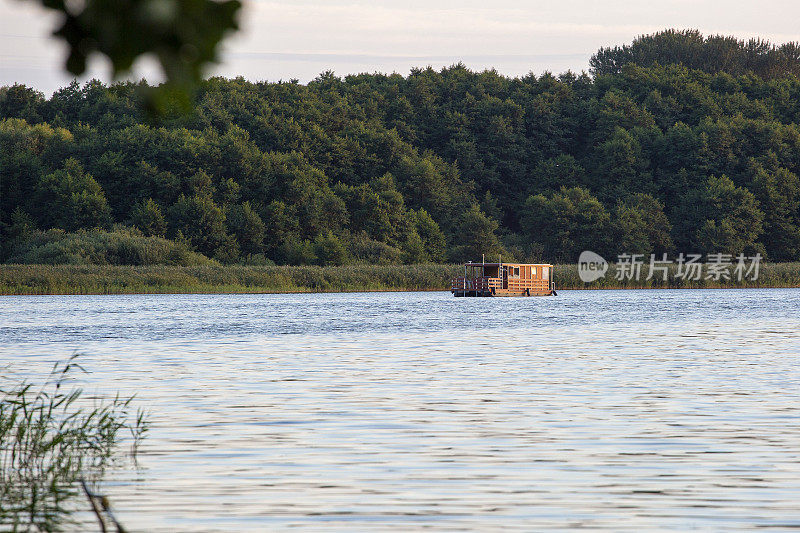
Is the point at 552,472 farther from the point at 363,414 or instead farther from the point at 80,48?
the point at 80,48

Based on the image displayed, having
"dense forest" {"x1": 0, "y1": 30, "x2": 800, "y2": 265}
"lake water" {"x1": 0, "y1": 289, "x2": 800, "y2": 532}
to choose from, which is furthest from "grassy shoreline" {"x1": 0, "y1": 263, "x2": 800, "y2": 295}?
"lake water" {"x1": 0, "y1": 289, "x2": 800, "y2": 532}

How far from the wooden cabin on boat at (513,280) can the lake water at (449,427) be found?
40.6 metres

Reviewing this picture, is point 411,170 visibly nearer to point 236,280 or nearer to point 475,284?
point 475,284

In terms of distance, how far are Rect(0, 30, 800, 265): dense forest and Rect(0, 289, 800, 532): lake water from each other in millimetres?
53164

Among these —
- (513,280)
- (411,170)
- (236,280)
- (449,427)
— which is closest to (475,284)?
(513,280)

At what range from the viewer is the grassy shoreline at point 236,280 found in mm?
69562

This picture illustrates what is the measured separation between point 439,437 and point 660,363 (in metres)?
13.4

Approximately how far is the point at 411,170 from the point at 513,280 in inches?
1176

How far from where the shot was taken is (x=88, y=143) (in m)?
101

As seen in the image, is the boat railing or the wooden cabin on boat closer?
the boat railing

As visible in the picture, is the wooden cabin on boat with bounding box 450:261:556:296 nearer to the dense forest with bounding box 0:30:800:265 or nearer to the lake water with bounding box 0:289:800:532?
the dense forest with bounding box 0:30:800:265

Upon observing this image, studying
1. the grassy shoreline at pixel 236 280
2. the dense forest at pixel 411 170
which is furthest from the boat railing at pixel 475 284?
the dense forest at pixel 411 170

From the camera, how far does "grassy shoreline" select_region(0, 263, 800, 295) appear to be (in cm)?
6956

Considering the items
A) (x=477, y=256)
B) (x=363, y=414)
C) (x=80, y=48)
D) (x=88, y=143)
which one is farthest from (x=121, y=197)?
(x=80, y=48)
